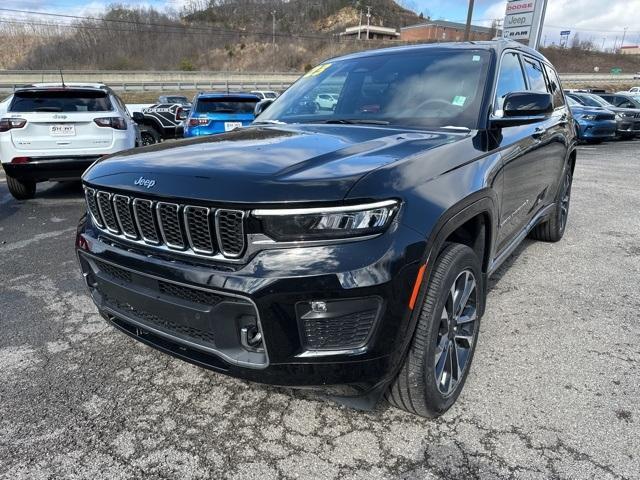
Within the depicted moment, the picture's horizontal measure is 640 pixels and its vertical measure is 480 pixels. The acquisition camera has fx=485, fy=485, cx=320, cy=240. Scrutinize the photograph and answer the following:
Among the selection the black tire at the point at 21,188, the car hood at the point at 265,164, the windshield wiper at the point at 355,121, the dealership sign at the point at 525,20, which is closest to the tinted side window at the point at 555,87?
the windshield wiper at the point at 355,121

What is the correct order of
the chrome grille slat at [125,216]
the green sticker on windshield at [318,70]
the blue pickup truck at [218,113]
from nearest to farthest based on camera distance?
the chrome grille slat at [125,216] → the green sticker on windshield at [318,70] → the blue pickup truck at [218,113]

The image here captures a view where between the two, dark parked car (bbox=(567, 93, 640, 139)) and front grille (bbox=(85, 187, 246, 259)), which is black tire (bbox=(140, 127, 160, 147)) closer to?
front grille (bbox=(85, 187, 246, 259))

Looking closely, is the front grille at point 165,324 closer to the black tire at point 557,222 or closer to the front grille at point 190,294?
the front grille at point 190,294

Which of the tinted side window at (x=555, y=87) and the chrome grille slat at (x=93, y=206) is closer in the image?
the chrome grille slat at (x=93, y=206)

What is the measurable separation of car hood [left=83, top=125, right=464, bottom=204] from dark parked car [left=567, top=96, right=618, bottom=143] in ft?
52.2

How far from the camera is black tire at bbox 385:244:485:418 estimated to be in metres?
2.08

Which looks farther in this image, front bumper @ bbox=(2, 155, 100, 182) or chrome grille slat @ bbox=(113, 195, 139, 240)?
front bumper @ bbox=(2, 155, 100, 182)

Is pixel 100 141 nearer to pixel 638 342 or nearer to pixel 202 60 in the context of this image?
pixel 638 342

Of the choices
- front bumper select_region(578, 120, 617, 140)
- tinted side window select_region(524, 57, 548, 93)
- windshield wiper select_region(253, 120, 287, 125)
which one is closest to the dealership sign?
front bumper select_region(578, 120, 617, 140)

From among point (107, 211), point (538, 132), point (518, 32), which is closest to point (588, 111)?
point (518, 32)

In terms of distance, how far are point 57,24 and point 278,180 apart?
94391mm

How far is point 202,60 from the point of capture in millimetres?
85125

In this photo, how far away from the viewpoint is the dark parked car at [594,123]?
52.4 feet

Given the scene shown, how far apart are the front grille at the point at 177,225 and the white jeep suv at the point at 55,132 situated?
16.4ft
